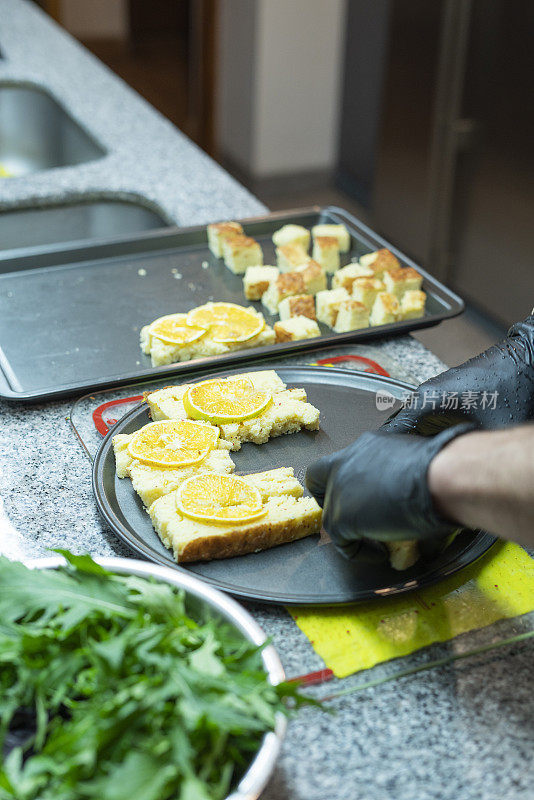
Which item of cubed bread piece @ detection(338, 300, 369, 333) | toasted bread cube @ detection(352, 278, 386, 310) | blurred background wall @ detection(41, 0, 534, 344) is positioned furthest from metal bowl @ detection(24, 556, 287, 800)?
blurred background wall @ detection(41, 0, 534, 344)

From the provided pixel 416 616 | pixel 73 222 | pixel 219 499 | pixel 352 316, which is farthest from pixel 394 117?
pixel 416 616

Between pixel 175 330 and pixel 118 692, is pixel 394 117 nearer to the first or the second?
pixel 175 330

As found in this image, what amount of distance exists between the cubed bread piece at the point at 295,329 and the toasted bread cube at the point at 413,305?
195mm

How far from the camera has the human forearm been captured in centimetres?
85

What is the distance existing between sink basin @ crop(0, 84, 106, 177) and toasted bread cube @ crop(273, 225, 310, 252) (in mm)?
905

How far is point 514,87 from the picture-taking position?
331 centimetres

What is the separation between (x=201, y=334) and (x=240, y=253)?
0.34m

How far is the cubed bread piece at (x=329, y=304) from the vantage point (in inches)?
69.3

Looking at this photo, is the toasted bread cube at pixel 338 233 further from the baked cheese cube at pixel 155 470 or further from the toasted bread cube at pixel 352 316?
the baked cheese cube at pixel 155 470

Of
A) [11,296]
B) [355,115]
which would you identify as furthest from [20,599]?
[355,115]

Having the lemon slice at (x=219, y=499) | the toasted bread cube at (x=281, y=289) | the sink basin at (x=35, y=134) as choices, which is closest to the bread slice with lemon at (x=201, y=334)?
the toasted bread cube at (x=281, y=289)

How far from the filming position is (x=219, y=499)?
1.16 meters

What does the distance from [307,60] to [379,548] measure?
4.21 meters

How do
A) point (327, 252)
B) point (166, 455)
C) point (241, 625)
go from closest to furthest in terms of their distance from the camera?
point (241, 625)
point (166, 455)
point (327, 252)
